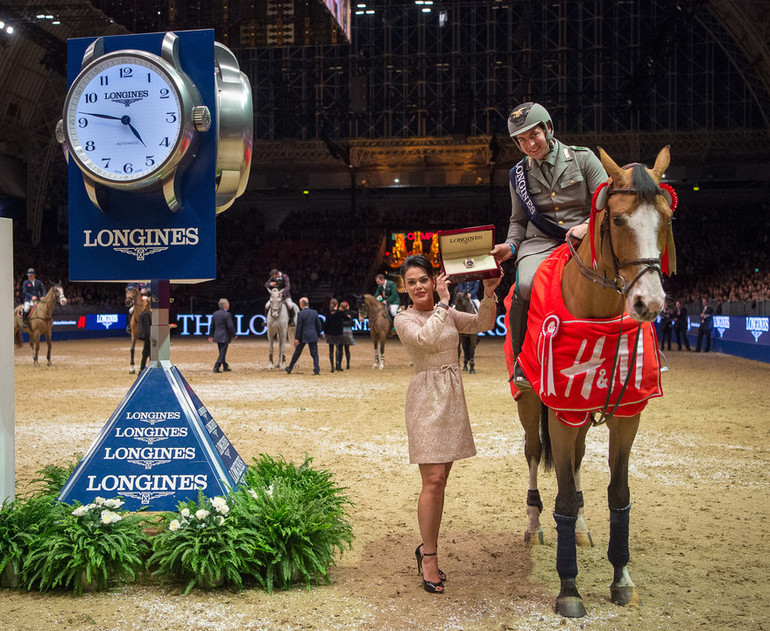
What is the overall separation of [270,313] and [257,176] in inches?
951

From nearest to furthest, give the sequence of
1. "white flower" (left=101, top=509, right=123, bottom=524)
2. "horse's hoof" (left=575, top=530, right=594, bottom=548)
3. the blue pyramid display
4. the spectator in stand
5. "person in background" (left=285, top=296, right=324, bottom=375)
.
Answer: "white flower" (left=101, top=509, right=123, bottom=524) → the blue pyramid display → "horse's hoof" (left=575, top=530, right=594, bottom=548) → "person in background" (left=285, top=296, right=324, bottom=375) → the spectator in stand

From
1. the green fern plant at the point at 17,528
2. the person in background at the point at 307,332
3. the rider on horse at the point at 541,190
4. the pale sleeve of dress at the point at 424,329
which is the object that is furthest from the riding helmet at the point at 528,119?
the person in background at the point at 307,332

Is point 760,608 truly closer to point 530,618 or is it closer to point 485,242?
point 530,618

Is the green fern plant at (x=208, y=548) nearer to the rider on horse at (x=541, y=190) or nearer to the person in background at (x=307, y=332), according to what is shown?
the rider on horse at (x=541, y=190)

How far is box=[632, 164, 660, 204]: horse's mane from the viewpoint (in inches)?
133

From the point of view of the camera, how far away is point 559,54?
3406 centimetres

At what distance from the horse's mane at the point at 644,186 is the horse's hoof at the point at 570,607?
77.9 inches

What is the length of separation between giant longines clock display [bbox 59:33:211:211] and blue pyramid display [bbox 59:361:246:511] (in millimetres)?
1213

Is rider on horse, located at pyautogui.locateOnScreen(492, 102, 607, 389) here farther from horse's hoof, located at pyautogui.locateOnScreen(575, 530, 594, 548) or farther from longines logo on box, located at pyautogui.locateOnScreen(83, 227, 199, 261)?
longines logo on box, located at pyautogui.locateOnScreen(83, 227, 199, 261)

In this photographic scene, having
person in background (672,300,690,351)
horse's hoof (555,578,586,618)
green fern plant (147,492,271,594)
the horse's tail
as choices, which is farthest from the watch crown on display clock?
person in background (672,300,690,351)

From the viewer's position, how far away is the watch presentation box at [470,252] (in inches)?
154

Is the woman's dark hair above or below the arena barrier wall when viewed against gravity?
above

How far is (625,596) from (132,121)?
3.71 meters

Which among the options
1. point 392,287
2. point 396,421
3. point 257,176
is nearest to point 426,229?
point 257,176
